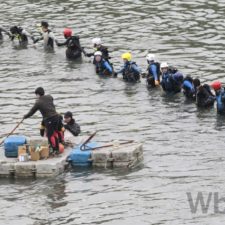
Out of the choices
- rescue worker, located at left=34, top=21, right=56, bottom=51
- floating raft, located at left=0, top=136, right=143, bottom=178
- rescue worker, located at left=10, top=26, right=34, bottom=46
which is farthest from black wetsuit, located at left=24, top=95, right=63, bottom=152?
rescue worker, located at left=10, top=26, right=34, bottom=46

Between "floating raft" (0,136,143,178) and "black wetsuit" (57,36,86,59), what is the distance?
45.9ft

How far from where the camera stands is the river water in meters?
21.0

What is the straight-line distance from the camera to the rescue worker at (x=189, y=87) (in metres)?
30.2

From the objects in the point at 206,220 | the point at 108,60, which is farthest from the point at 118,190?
the point at 108,60

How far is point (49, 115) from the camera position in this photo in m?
23.7

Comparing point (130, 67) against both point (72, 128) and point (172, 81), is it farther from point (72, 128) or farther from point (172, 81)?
point (72, 128)

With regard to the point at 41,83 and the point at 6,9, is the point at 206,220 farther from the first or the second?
the point at 6,9

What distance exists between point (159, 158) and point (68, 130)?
3366mm

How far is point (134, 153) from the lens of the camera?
23.7 metres

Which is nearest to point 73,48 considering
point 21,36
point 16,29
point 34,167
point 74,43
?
point 74,43

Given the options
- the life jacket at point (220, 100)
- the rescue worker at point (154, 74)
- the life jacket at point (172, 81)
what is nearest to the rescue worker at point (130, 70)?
the rescue worker at point (154, 74)

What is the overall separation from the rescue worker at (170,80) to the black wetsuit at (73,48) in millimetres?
7008

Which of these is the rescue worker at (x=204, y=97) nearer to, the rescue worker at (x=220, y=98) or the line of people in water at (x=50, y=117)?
the rescue worker at (x=220, y=98)

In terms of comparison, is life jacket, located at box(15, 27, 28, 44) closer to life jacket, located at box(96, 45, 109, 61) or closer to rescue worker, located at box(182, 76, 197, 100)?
life jacket, located at box(96, 45, 109, 61)
